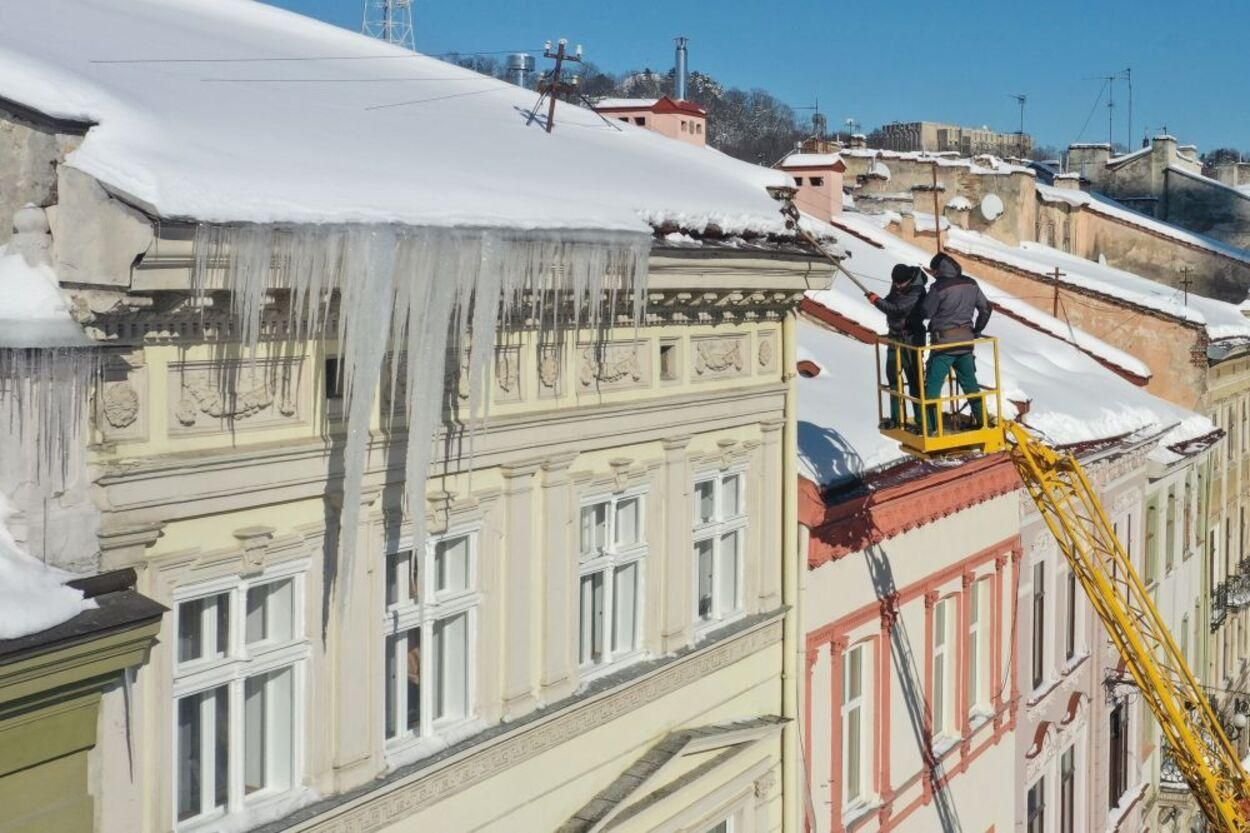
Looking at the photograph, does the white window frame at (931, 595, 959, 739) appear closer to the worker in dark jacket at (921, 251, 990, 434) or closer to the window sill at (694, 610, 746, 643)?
the window sill at (694, 610, 746, 643)

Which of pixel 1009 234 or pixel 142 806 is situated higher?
pixel 1009 234

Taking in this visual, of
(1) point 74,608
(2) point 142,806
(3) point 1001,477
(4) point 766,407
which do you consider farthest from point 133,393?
(3) point 1001,477

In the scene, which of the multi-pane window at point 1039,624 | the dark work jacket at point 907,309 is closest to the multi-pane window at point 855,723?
the dark work jacket at point 907,309

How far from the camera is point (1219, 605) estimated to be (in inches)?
1259

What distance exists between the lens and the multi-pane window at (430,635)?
27.5ft

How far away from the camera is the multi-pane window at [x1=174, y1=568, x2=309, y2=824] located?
275 inches

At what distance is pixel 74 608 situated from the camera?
6.03 m

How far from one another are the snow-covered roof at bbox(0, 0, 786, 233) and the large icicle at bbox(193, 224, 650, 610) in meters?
0.11

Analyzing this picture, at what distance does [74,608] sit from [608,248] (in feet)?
12.6

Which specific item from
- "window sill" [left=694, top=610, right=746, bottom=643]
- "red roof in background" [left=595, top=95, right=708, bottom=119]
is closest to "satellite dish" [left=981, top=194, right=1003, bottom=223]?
"red roof in background" [left=595, top=95, right=708, bottom=119]

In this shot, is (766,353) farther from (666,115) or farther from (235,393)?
(666,115)

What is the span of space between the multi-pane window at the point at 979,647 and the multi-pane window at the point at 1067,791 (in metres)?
3.71

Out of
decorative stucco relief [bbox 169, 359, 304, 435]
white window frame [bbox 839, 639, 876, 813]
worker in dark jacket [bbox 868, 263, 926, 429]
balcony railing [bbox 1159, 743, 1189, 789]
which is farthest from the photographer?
balcony railing [bbox 1159, 743, 1189, 789]

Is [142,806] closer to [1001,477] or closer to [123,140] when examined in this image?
[123,140]
